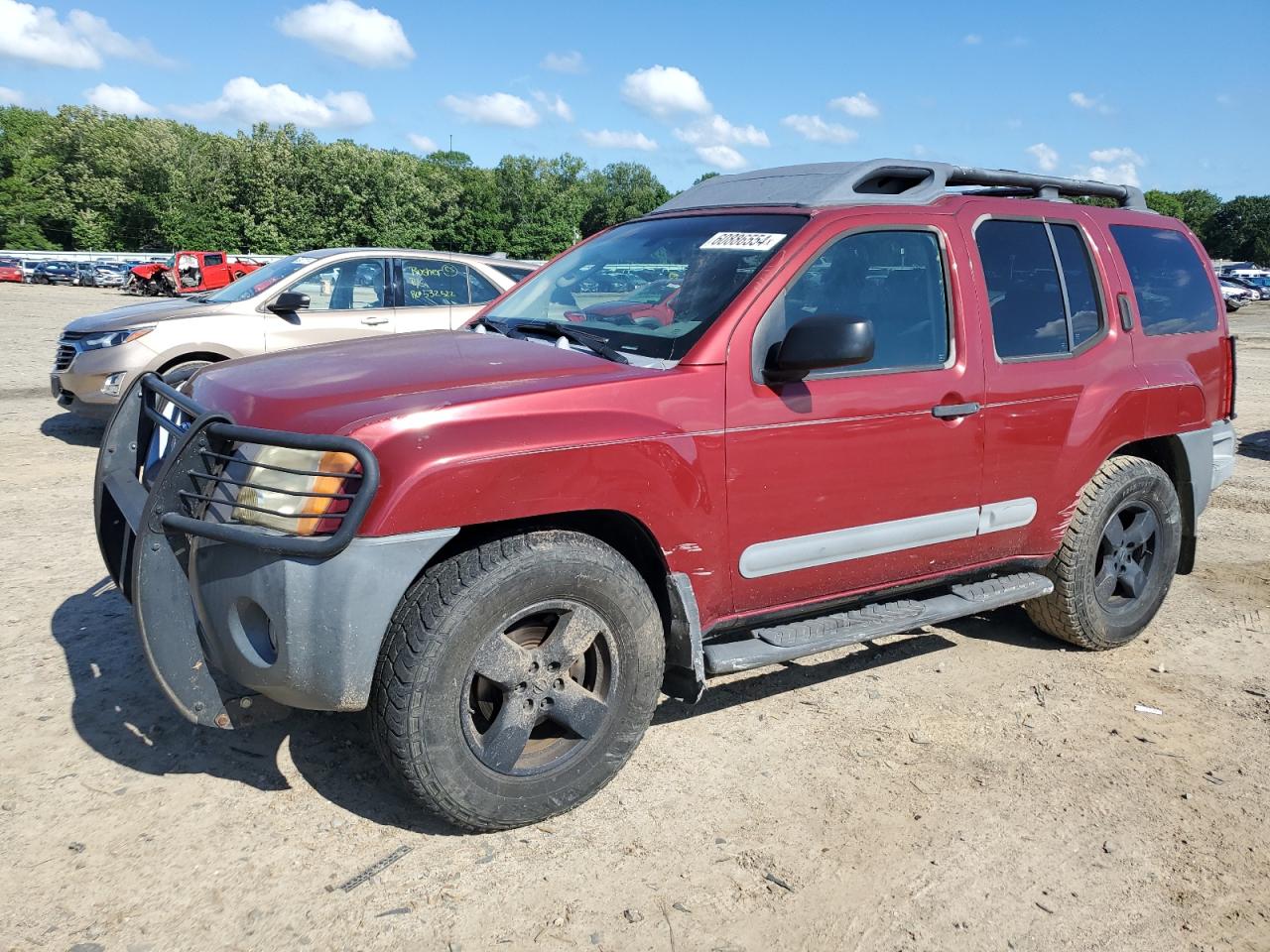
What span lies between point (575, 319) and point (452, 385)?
3.23ft

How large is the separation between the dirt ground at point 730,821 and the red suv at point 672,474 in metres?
0.28

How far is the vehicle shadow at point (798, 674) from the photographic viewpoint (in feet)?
13.1

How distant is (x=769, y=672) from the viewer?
173 inches

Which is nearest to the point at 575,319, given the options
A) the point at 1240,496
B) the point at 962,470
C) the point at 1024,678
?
the point at 962,470

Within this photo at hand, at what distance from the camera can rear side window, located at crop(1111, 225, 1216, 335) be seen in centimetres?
466

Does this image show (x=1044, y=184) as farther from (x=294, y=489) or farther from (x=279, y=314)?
(x=279, y=314)

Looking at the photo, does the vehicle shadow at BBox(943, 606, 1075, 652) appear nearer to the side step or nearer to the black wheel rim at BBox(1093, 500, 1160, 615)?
the black wheel rim at BBox(1093, 500, 1160, 615)

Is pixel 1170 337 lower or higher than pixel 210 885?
higher

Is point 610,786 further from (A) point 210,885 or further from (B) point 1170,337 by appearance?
(B) point 1170,337

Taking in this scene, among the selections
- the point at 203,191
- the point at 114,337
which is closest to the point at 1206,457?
the point at 114,337

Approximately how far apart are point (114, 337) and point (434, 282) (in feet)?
8.73

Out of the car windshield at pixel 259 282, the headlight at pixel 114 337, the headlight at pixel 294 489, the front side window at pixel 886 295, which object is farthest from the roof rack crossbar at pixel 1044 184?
the headlight at pixel 114 337

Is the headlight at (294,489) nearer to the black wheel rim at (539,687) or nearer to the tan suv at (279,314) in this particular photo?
the black wheel rim at (539,687)

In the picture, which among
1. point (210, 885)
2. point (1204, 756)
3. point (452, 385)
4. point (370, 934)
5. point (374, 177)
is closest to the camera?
point (370, 934)
